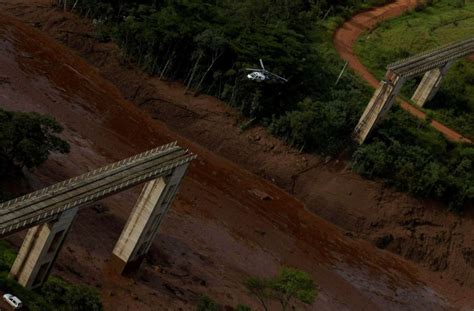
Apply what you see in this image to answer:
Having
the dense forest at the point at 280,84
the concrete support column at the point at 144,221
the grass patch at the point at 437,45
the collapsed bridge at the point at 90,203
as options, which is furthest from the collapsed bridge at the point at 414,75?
the concrete support column at the point at 144,221

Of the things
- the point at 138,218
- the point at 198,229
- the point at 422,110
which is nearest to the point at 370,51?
the point at 422,110

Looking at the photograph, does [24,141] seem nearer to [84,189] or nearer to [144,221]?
[84,189]

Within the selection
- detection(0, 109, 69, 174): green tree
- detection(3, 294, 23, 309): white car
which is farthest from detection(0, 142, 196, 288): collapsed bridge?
detection(0, 109, 69, 174): green tree

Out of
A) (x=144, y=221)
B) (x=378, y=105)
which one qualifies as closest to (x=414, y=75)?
(x=378, y=105)

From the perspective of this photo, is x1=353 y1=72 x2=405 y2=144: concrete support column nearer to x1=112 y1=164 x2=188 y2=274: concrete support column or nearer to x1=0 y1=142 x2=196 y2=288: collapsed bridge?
x1=0 y1=142 x2=196 y2=288: collapsed bridge

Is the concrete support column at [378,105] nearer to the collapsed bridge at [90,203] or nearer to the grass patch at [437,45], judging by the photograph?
the grass patch at [437,45]
